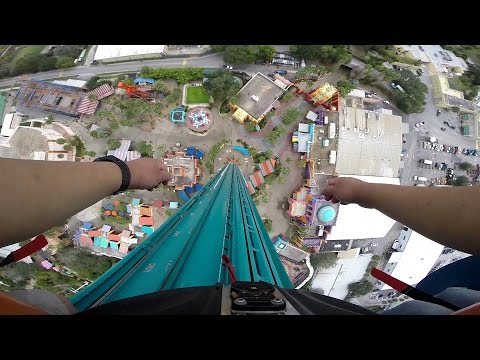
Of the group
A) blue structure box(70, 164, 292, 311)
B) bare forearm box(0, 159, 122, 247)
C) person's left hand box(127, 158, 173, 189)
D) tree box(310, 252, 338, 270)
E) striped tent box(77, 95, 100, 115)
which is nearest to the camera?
bare forearm box(0, 159, 122, 247)

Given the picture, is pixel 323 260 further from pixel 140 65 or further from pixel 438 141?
pixel 140 65

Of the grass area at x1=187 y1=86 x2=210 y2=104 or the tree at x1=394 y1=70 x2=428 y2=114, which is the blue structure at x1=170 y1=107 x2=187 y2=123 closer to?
the grass area at x1=187 y1=86 x2=210 y2=104

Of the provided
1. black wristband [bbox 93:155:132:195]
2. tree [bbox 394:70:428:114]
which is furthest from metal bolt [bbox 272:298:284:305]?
tree [bbox 394:70:428:114]

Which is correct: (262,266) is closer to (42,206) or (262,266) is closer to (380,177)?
(42,206)

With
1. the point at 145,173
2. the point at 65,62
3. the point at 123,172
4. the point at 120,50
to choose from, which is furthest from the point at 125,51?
the point at 123,172

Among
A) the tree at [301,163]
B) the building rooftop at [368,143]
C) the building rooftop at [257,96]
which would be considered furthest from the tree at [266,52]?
the tree at [301,163]
